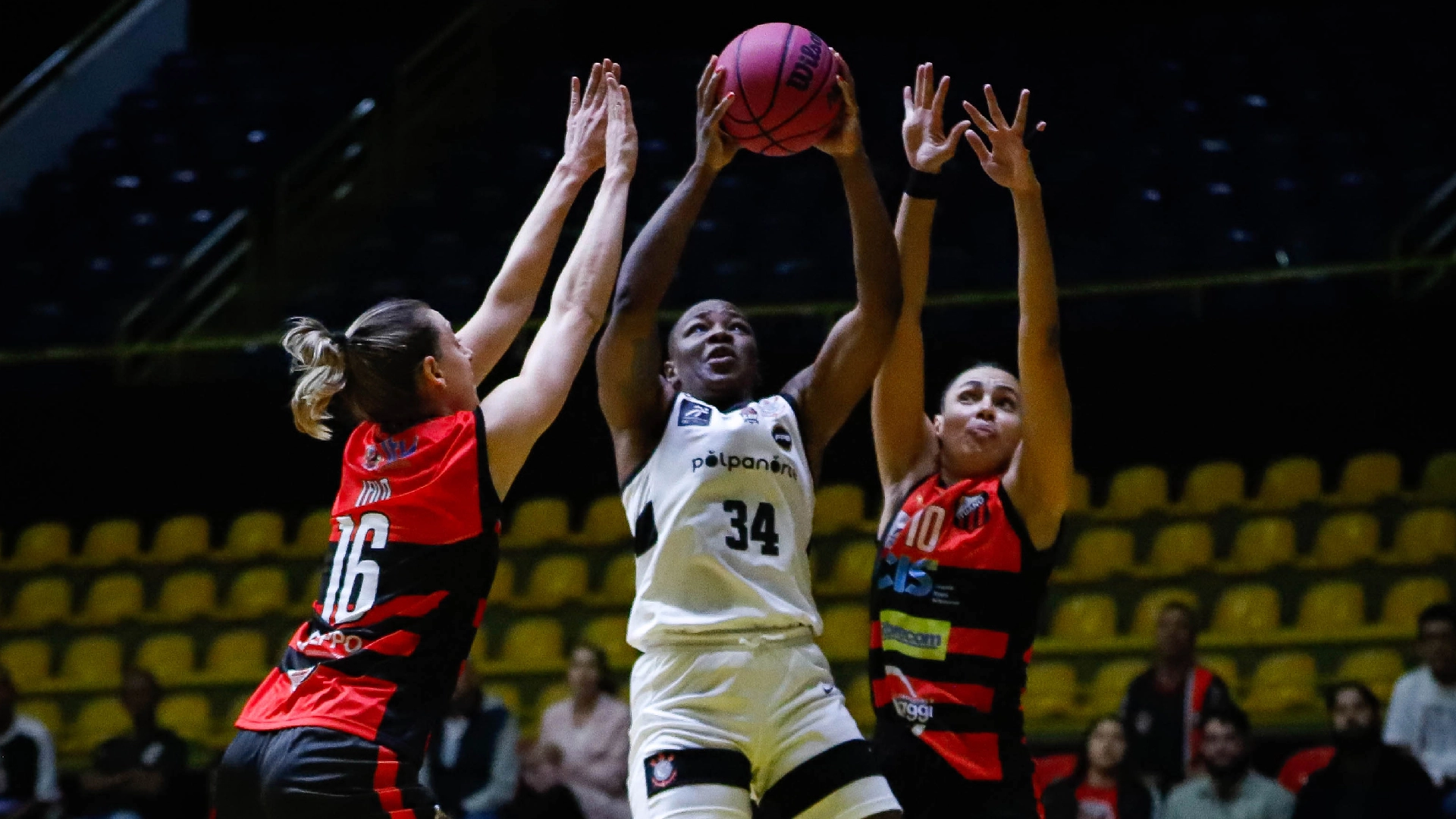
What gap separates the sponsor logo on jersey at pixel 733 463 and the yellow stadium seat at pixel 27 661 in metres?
7.73

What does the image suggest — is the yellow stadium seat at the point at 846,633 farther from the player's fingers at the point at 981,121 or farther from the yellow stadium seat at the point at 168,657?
the player's fingers at the point at 981,121

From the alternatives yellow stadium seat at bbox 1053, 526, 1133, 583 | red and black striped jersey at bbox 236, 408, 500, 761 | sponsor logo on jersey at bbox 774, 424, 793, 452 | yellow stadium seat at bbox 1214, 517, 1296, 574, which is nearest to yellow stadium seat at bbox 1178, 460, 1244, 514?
yellow stadium seat at bbox 1214, 517, 1296, 574

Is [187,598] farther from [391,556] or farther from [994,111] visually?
[391,556]

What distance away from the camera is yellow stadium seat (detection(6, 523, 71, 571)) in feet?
38.2

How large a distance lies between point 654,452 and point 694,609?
16.0 inches

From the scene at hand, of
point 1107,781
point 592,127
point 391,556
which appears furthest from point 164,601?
point 391,556

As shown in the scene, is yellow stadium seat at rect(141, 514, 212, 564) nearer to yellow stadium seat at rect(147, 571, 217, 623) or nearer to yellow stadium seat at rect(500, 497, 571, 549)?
yellow stadium seat at rect(147, 571, 217, 623)

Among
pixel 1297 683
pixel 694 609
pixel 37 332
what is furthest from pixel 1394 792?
pixel 37 332

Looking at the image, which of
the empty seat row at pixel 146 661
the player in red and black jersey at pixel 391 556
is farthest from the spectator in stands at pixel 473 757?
the player in red and black jersey at pixel 391 556

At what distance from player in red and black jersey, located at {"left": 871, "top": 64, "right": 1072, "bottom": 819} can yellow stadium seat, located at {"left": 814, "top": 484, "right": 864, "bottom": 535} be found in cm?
574

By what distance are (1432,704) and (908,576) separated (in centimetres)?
428

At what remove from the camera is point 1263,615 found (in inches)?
372

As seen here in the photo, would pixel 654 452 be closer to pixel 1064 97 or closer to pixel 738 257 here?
pixel 738 257

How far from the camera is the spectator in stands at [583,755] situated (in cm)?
834
